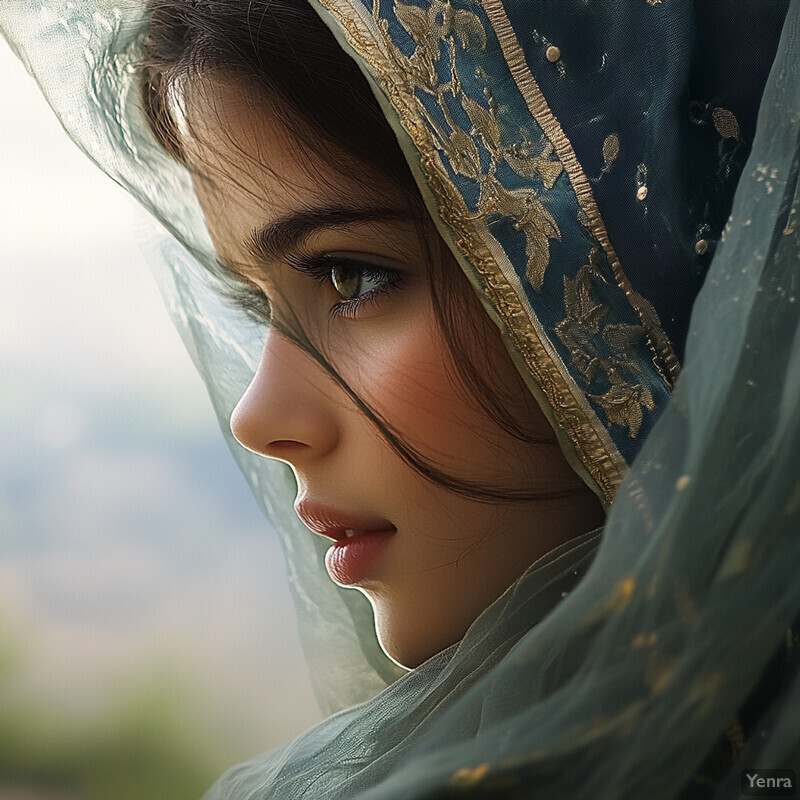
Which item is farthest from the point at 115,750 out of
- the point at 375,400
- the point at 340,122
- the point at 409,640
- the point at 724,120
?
the point at 724,120

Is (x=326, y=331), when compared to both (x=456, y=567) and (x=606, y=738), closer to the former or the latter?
(x=456, y=567)

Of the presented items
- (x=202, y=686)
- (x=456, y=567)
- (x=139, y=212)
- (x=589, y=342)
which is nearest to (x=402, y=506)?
(x=456, y=567)

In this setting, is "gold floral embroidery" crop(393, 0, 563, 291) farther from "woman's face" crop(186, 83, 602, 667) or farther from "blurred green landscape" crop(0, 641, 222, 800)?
"blurred green landscape" crop(0, 641, 222, 800)

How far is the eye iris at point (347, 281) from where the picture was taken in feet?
2.32

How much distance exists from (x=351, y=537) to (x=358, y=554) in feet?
0.06

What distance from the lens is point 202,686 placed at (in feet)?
5.70

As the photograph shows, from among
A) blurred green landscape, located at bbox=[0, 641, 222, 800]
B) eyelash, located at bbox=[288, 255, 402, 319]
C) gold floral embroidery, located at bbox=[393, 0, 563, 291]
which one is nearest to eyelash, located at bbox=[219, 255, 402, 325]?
eyelash, located at bbox=[288, 255, 402, 319]

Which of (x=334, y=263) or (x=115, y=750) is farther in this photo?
(x=115, y=750)

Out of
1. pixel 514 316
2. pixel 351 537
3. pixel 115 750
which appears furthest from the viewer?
pixel 115 750

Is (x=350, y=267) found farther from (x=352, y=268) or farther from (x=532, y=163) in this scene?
(x=532, y=163)

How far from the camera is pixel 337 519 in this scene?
72 cm

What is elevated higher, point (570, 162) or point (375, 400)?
point (570, 162)

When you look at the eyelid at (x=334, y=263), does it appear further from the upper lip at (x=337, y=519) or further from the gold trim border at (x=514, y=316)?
the upper lip at (x=337, y=519)

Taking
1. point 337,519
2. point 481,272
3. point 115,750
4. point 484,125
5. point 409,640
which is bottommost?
point 115,750
